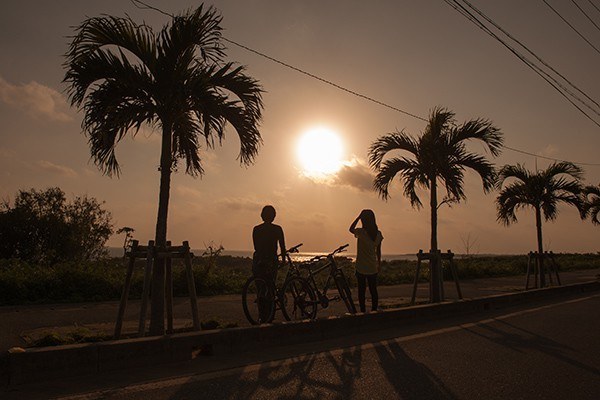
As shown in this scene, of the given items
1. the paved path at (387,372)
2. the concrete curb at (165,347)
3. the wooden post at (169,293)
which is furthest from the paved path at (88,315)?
the paved path at (387,372)

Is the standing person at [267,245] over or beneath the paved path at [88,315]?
over

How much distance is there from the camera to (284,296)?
8219 millimetres

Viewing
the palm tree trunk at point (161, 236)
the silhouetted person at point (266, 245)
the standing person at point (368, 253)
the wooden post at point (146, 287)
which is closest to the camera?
the wooden post at point (146, 287)

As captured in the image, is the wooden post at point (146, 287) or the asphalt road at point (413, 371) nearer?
the asphalt road at point (413, 371)

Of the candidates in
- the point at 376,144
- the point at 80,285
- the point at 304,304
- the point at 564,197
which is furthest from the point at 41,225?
the point at 564,197

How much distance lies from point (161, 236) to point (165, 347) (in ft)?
5.51

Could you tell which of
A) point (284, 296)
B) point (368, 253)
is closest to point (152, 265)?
point (284, 296)

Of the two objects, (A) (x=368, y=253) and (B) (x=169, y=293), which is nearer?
(B) (x=169, y=293)

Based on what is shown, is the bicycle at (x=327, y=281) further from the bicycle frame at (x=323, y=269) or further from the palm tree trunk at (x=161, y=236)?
the palm tree trunk at (x=161, y=236)

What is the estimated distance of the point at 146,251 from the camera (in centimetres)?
662

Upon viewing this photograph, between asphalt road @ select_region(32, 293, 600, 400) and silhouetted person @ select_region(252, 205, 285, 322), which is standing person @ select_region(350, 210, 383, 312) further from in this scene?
silhouetted person @ select_region(252, 205, 285, 322)

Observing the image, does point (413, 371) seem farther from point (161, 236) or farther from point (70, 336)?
point (70, 336)

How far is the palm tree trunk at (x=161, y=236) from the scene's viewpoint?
6.67m

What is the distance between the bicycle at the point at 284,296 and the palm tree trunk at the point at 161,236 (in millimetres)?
1419
